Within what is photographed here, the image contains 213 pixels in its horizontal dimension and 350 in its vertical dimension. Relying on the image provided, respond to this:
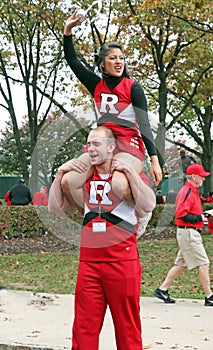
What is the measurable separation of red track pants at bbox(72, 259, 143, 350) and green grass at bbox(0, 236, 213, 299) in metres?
6.49

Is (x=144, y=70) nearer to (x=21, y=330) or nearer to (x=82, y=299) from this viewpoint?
(x=21, y=330)

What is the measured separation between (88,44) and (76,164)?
21031 mm

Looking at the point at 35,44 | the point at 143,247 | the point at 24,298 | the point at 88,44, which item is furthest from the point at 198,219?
the point at 35,44

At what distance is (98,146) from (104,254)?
76cm

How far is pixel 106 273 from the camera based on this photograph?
5.02 metres

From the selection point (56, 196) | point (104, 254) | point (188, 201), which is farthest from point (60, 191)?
point (188, 201)

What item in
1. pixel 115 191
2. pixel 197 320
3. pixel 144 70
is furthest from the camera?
pixel 144 70

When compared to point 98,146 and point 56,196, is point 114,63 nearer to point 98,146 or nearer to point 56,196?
point 98,146

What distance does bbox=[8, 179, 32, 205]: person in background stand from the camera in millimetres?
22609

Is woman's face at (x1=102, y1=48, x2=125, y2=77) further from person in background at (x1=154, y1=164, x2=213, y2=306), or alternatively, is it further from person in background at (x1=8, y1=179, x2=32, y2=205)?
person in background at (x1=8, y1=179, x2=32, y2=205)

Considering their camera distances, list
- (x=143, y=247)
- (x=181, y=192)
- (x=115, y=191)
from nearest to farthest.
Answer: (x=115, y=191)
(x=181, y=192)
(x=143, y=247)

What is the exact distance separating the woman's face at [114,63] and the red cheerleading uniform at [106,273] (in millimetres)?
766

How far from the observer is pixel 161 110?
26359 mm

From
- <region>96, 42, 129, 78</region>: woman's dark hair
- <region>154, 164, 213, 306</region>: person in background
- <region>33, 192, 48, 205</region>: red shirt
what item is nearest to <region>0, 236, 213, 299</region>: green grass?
<region>154, 164, 213, 306</region>: person in background
